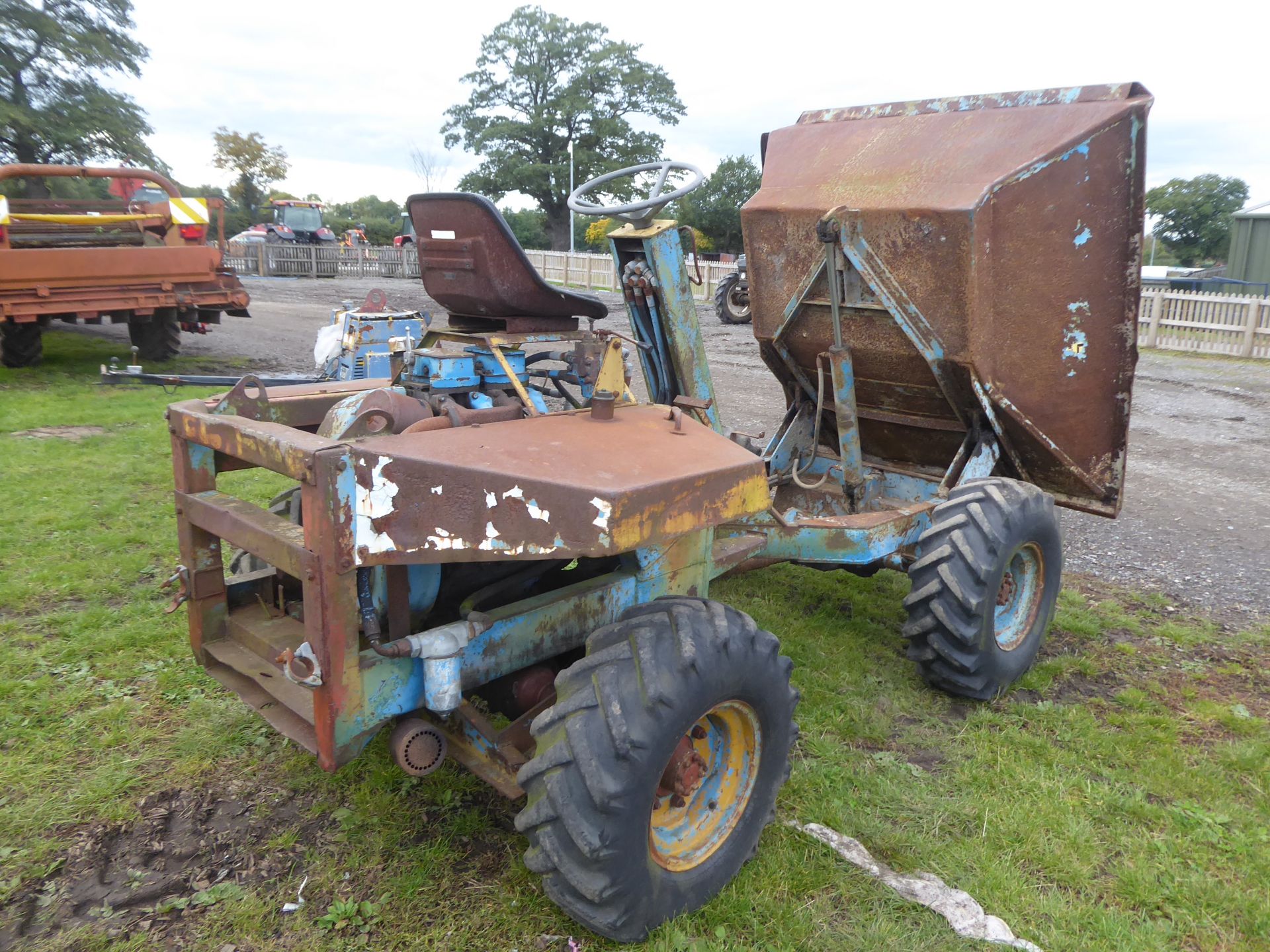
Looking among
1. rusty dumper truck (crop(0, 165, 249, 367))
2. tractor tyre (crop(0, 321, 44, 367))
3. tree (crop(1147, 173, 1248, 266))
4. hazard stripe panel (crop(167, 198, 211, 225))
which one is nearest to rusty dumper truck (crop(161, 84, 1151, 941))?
rusty dumper truck (crop(0, 165, 249, 367))

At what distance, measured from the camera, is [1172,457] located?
795 cm

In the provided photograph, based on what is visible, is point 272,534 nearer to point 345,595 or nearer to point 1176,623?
point 345,595

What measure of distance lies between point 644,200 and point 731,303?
13.0 meters

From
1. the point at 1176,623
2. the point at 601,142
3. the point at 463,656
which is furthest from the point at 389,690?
the point at 601,142

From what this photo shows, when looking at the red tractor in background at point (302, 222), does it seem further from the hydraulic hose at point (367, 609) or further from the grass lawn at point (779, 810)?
the hydraulic hose at point (367, 609)

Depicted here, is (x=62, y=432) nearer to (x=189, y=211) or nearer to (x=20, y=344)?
(x=20, y=344)

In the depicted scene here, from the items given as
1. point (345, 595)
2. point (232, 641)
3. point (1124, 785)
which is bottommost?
point (1124, 785)

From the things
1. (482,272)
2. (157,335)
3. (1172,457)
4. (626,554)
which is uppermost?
(482,272)

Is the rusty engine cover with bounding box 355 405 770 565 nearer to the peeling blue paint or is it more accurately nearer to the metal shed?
the peeling blue paint

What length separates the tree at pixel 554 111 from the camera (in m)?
43.4

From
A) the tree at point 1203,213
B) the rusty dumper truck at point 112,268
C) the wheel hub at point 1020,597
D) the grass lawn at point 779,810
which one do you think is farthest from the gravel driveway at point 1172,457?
the tree at point 1203,213

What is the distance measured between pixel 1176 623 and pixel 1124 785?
1.72m

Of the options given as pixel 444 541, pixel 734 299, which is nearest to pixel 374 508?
pixel 444 541

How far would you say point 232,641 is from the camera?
2.74m
